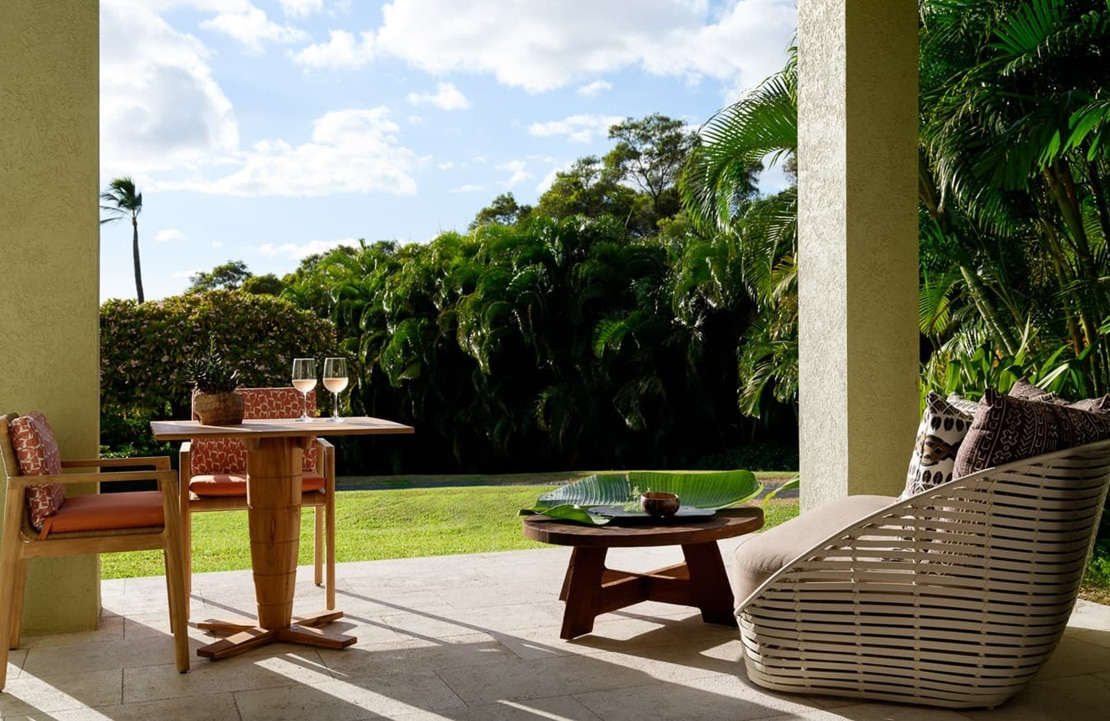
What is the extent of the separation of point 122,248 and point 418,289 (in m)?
15.5

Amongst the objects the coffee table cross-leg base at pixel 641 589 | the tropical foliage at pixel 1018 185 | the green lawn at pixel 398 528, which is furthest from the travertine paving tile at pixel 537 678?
the tropical foliage at pixel 1018 185

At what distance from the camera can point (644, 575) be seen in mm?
3809

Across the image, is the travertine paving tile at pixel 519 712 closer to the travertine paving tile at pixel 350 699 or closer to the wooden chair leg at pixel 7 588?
the travertine paving tile at pixel 350 699

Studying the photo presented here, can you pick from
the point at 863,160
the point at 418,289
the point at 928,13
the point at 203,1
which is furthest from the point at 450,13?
the point at 863,160

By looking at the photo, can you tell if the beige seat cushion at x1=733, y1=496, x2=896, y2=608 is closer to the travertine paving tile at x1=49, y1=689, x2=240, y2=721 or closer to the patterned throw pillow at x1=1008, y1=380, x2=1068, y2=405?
the patterned throw pillow at x1=1008, y1=380, x2=1068, y2=405

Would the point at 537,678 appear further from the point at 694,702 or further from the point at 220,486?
the point at 220,486

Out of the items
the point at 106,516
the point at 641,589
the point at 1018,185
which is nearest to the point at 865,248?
the point at 1018,185

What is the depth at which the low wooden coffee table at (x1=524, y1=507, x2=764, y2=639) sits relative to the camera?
321cm

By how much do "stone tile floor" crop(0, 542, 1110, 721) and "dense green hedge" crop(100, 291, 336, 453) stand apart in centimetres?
632

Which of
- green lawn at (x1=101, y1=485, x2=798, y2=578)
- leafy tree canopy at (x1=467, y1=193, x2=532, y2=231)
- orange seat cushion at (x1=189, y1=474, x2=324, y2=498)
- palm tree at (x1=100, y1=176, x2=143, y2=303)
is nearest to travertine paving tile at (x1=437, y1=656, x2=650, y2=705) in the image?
orange seat cushion at (x1=189, y1=474, x2=324, y2=498)

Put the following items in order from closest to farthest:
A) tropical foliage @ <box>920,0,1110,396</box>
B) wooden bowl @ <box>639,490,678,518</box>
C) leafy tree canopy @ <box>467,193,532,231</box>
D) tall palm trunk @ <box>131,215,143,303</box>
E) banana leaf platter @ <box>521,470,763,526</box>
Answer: wooden bowl @ <box>639,490,678,518</box>, banana leaf platter @ <box>521,470,763,526</box>, tropical foliage @ <box>920,0,1110,396</box>, leafy tree canopy @ <box>467,193,532,231</box>, tall palm trunk @ <box>131,215,143,303</box>

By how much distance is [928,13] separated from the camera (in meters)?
5.58

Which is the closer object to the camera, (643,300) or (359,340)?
(643,300)

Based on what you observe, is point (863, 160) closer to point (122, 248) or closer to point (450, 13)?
point (450, 13)
